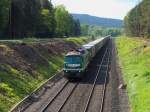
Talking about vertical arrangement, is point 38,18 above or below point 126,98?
above

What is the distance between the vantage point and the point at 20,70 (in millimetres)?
38438

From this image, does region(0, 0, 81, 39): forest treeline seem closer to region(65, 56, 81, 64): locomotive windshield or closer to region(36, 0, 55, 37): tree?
region(36, 0, 55, 37): tree

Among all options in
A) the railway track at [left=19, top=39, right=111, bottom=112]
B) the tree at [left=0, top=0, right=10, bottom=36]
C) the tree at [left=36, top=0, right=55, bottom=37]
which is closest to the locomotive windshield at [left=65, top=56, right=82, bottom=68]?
the railway track at [left=19, top=39, right=111, bottom=112]

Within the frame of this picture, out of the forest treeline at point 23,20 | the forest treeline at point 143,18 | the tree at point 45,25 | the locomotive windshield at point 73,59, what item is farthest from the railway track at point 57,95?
the forest treeline at point 143,18

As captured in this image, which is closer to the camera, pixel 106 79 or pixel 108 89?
pixel 108 89

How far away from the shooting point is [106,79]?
41719 mm

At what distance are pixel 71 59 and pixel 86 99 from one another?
1025cm

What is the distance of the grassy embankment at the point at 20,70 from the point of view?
29.6m

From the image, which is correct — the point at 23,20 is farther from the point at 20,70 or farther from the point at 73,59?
the point at 20,70

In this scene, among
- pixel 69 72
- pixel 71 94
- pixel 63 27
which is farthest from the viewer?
pixel 63 27

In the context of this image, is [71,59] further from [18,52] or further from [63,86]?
[18,52]

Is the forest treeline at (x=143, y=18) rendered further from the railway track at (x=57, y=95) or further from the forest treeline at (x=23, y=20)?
the railway track at (x=57, y=95)

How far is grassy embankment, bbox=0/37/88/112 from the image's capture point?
29.6m

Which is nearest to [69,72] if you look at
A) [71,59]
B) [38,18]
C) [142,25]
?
[71,59]
